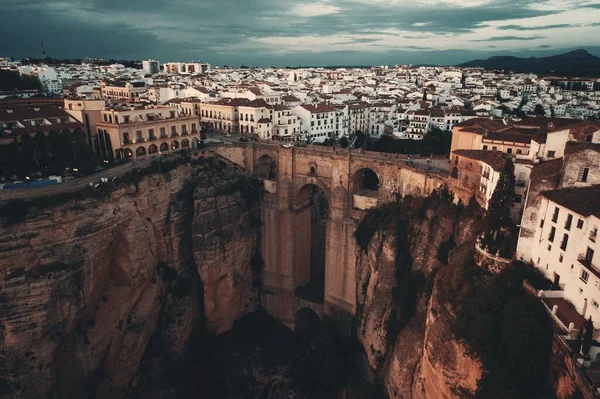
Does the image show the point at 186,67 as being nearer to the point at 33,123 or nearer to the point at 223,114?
the point at 223,114

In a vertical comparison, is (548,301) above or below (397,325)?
above

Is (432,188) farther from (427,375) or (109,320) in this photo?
(109,320)

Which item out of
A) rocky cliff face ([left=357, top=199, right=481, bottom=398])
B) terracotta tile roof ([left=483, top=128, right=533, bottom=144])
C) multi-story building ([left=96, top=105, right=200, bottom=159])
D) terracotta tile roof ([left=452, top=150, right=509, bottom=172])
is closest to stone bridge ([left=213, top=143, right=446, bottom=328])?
rocky cliff face ([left=357, top=199, right=481, bottom=398])

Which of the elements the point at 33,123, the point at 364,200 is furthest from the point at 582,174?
the point at 33,123

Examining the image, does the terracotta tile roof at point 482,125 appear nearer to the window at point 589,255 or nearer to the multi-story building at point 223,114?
the window at point 589,255

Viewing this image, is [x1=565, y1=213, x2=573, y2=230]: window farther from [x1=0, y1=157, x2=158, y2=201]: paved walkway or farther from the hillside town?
[x1=0, y1=157, x2=158, y2=201]: paved walkway

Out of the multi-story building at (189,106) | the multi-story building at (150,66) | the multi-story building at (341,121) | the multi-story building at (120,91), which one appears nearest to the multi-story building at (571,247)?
the multi-story building at (341,121)

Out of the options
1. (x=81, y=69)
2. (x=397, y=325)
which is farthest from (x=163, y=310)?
(x=81, y=69)
